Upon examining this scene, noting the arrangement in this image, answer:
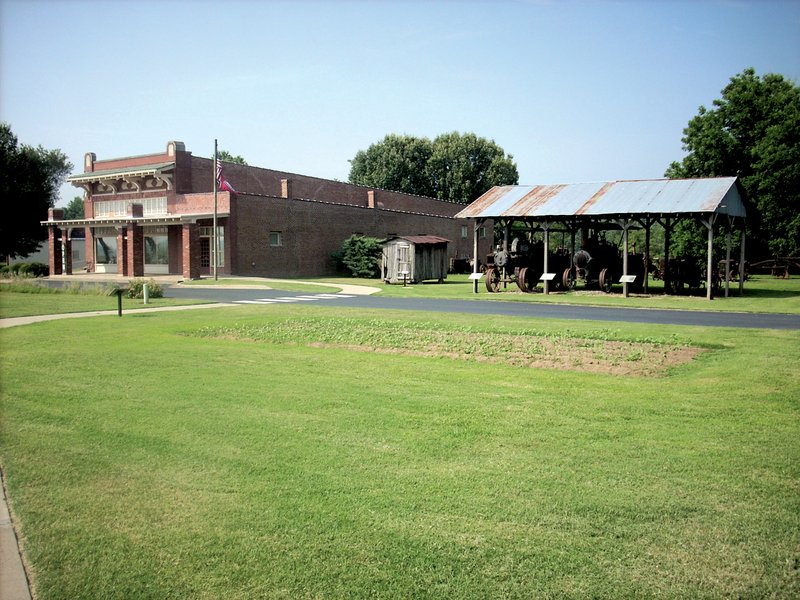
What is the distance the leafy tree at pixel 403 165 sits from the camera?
7806cm

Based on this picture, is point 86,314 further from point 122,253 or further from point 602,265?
point 122,253

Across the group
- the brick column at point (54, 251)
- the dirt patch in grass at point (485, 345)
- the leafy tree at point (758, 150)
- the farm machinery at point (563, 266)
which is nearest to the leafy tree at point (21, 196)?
the brick column at point (54, 251)

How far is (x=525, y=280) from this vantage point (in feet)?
110

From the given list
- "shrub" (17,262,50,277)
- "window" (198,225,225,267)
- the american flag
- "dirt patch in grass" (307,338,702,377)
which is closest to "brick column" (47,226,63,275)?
"shrub" (17,262,50,277)

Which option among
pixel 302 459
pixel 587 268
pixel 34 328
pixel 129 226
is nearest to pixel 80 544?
pixel 302 459

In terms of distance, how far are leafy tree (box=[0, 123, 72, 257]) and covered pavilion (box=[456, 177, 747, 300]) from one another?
43.2 meters

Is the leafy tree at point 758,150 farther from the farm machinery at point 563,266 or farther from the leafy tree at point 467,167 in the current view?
the leafy tree at point 467,167

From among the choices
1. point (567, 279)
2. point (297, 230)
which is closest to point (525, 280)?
point (567, 279)

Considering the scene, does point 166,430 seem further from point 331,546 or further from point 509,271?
point 509,271

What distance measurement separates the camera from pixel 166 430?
23.8ft

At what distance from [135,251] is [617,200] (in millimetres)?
29995

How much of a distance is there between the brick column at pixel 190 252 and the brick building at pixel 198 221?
61mm

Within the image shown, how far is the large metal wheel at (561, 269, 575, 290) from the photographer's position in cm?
3406

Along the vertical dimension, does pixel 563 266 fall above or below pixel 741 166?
below
